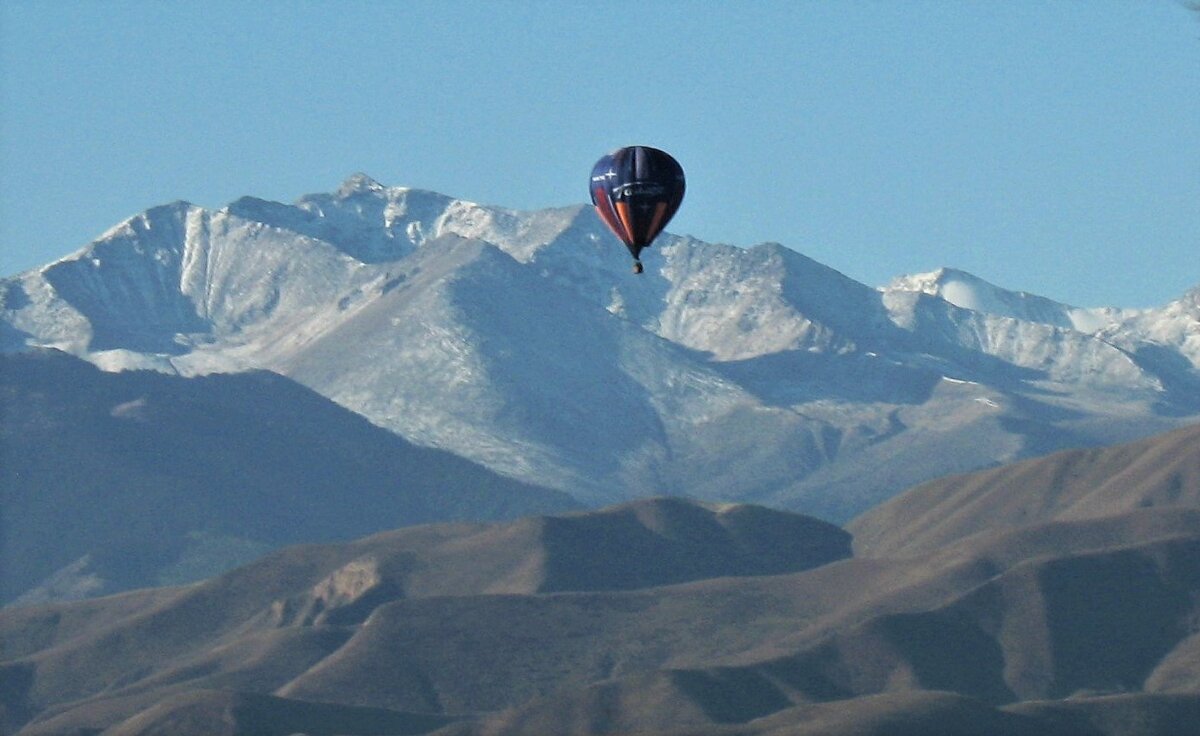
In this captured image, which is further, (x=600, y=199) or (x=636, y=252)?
(x=600, y=199)

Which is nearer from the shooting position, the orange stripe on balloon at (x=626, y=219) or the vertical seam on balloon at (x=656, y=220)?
the orange stripe on balloon at (x=626, y=219)

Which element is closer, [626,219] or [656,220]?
[626,219]

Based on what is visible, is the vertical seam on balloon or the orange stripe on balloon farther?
the vertical seam on balloon
